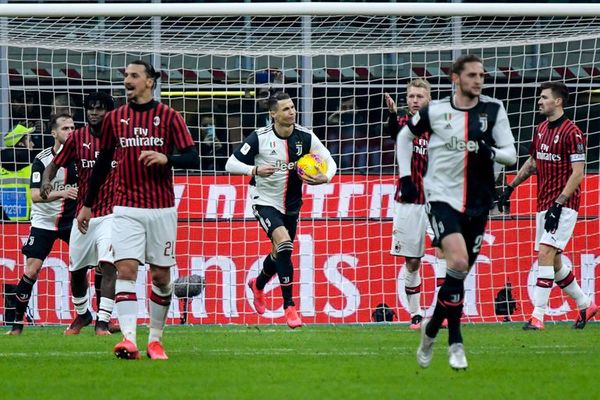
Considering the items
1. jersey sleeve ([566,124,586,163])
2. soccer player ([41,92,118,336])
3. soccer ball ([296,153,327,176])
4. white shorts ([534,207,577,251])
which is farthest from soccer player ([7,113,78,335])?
jersey sleeve ([566,124,586,163])

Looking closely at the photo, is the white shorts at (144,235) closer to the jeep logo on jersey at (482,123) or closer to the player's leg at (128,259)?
the player's leg at (128,259)

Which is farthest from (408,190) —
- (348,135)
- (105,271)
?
(348,135)

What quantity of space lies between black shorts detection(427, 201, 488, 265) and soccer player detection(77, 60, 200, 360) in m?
1.86

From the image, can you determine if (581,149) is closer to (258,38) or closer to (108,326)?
(258,38)

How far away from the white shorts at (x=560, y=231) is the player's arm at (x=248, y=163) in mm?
2679

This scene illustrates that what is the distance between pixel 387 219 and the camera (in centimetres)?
1512

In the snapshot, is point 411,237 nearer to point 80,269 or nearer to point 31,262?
point 80,269

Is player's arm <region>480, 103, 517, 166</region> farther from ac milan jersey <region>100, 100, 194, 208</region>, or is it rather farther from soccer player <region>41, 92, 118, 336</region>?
soccer player <region>41, 92, 118, 336</region>

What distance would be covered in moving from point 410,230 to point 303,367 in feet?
14.4

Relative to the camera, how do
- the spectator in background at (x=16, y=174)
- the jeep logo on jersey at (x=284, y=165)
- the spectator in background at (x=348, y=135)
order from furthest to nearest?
the spectator in background at (x=348, y=135), the spectator in background at (x=16, y=174), the jeep logo on jersey at (x=284, y=165)

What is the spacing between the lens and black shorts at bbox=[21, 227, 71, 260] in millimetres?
13383

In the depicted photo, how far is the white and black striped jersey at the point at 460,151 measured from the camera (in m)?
8.73

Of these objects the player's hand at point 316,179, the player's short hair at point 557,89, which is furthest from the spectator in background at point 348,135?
the player's short hair at point 557,89

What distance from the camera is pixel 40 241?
13438 mm
